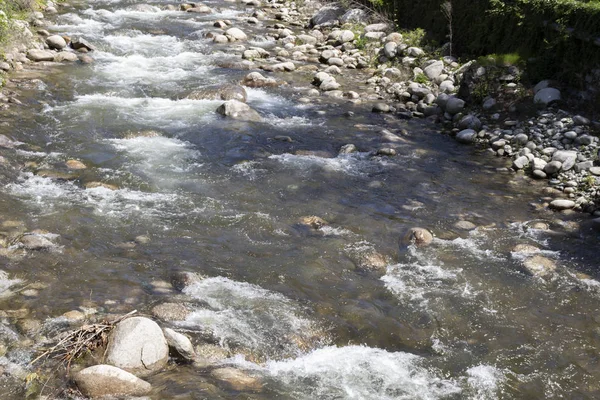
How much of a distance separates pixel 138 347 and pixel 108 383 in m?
0.48

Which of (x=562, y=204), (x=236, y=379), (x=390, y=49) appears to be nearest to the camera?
(x=236, y=379)

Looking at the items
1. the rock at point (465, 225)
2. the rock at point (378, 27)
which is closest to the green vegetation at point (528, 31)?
the rock at point (378, 27)

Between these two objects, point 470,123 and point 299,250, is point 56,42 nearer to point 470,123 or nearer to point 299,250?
point 470,123

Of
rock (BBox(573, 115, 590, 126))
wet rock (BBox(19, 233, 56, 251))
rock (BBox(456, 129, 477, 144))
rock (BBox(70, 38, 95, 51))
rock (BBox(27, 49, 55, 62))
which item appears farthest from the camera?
rock (BBox(70, 38, 95, 51))

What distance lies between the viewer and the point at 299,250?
7730 mm

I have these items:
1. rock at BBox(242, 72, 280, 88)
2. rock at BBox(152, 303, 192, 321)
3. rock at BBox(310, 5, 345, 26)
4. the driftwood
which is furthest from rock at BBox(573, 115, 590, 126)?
rock at BBox(310, 5, 345, 26)

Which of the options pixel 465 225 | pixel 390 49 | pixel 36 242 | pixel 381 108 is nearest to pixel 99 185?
pixel 36 242

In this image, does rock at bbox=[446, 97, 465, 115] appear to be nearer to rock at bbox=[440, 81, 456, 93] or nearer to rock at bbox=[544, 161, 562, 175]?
rock at bbox=[440, 81, 456, 93]

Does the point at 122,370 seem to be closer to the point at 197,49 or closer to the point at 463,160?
the point at 463,160

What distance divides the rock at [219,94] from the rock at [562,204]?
6.65m

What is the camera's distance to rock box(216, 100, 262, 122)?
12258 millimetres

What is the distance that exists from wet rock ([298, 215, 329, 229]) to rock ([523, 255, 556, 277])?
2644 millimetres

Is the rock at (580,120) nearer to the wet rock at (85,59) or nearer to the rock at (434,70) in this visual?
the rock at (434,70)

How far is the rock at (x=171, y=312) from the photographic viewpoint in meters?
6.09
